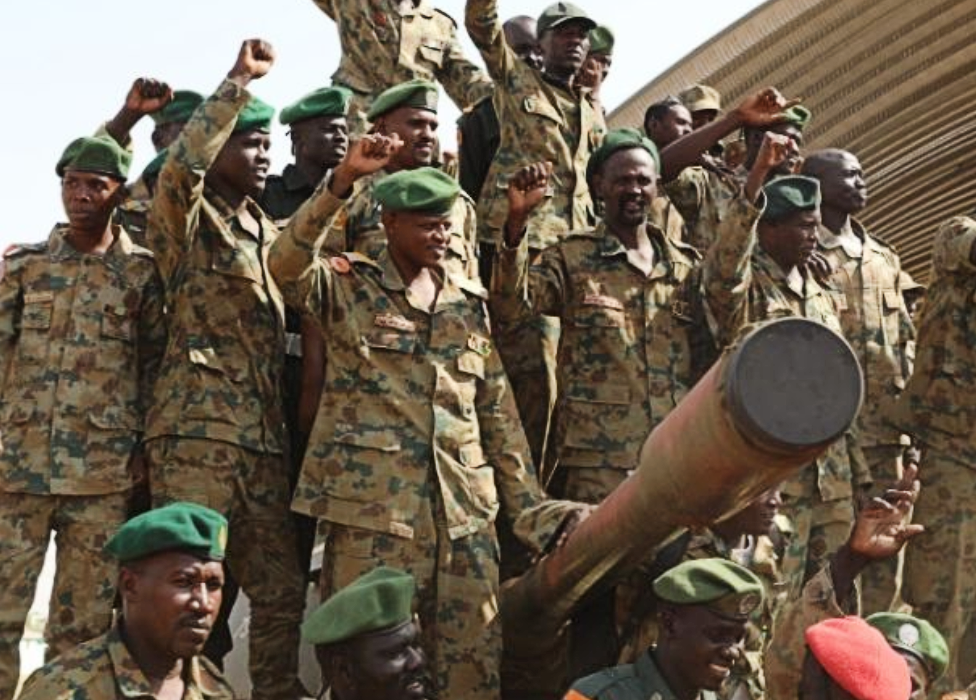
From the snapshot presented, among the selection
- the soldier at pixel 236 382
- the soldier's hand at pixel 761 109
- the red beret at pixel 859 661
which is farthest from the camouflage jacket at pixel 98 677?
the soldier's hand at pixel 761 109

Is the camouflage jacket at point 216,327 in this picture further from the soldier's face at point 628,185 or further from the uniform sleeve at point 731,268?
the uniform sleeve at point 731,268

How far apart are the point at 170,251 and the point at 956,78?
28.1 feet

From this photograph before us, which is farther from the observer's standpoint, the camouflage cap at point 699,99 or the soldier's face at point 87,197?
the camouflage cap at point 699,99

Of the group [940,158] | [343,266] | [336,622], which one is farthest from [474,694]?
[940,158]

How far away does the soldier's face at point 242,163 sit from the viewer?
24.5ft

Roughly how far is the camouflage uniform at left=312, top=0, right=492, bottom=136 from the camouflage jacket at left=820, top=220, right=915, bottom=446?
1762 millimetres

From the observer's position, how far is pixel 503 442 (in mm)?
7309

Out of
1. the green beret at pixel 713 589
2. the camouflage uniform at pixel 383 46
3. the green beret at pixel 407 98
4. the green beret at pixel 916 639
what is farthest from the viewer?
the camouflage uniform at pixel 383 46

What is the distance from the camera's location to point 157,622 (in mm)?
5820

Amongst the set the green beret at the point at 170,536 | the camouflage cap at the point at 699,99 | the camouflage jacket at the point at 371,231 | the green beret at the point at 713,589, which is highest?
the camouflage cap at the point at 699,99

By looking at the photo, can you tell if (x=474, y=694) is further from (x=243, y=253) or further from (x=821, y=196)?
(x=821, y=196)

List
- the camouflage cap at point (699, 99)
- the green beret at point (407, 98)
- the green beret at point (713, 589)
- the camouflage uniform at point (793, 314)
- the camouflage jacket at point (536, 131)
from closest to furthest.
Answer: the green beret at point (713, 589), the camouflage uniform at point (793, 314), the green beret at point (407, 98), the camouflage jacket at point (536, 131), the camouflage cap at point (699, 99)

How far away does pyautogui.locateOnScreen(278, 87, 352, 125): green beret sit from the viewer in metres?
8.10

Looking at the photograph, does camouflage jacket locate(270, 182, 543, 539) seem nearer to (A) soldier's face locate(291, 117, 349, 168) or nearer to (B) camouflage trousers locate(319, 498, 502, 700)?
(B) camouflage trousers locate(319, 498, 502, 700)
